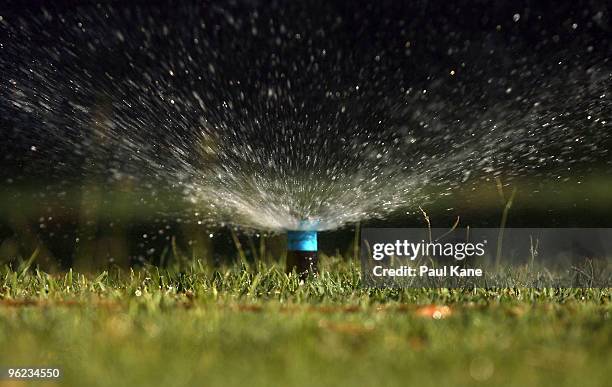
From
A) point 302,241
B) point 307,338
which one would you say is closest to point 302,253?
point 302,241

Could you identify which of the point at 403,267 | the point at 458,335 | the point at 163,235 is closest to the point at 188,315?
the point at 458,335

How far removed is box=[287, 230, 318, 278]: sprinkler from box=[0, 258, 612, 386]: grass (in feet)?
1.47

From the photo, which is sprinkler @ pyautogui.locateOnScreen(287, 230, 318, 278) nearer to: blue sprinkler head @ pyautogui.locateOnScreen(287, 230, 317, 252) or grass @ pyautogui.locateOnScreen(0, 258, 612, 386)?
blue sprinkler head @ pyautogui.locateOnScreen(287, 230, 317, 252)

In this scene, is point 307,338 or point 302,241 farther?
point 302,241

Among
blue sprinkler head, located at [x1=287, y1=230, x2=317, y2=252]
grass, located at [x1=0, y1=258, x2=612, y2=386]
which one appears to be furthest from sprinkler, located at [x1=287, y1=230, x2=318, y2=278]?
grass, located at [x1=0, y1=258, x2=612, y2=386]

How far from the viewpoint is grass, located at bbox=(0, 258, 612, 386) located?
8.30 ft

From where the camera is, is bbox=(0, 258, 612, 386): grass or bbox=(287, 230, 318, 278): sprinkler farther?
bbox=(287, 230, 318, 278): sprinkler

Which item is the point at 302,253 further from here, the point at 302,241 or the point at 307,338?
the point at 307,338

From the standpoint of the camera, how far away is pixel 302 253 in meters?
4.85

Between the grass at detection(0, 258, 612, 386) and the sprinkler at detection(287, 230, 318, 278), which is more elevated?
the sprinkler at detection(287, 230, 318, 278)

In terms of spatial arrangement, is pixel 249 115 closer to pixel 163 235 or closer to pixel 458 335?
pixel 163 235

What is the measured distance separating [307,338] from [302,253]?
197 cm

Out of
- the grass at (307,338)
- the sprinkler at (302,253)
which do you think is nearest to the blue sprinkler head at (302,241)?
the sprinkler at (302,253)

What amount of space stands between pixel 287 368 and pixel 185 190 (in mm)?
4825
